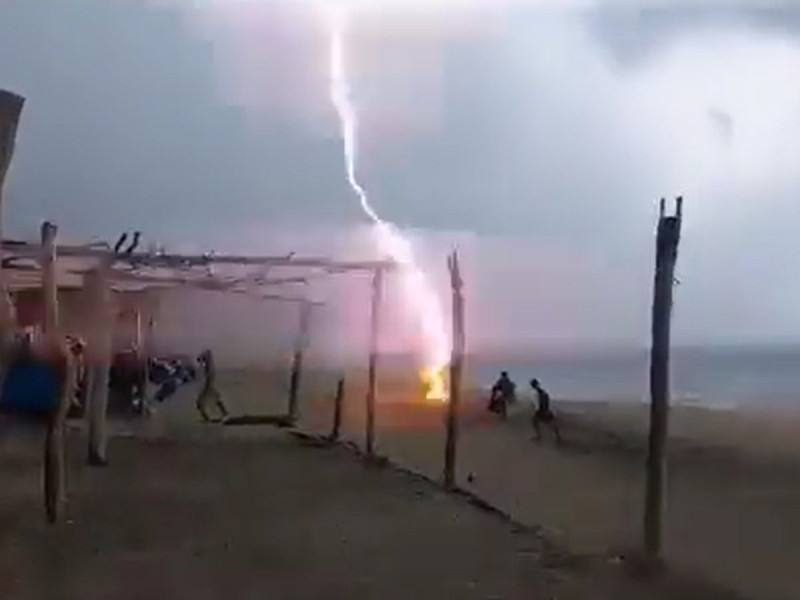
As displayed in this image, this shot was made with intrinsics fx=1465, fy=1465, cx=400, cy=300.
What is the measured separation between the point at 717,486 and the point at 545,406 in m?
9.93

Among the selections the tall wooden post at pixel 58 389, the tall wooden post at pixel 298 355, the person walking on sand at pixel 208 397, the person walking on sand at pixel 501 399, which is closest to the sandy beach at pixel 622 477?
the person walking on sand at pixel 501 399

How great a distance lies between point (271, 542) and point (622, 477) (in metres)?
11.8

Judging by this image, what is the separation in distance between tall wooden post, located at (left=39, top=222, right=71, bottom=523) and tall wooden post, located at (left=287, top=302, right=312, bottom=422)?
13.4m

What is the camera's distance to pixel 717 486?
856 inches

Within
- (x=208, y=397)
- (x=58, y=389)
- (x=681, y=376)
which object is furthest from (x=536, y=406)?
(x=681, y=376)

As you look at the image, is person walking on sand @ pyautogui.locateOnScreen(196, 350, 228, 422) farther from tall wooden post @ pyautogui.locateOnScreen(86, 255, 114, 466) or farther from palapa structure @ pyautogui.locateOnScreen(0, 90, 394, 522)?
tall wooden post @ pyautogui.locateOnScreen(86, 255, 114, 466)

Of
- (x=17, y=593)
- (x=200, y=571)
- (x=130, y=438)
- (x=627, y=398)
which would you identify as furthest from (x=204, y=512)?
(x=627, y=398)

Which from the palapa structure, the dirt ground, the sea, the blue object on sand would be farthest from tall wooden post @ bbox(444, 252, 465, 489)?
the sea

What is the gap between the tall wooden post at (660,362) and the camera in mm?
10648

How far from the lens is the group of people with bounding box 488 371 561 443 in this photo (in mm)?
31312

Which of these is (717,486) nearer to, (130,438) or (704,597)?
(130,438)

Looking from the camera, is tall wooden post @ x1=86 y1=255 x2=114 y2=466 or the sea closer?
tall wooden post @ x1=86 y1=255 x2=114 y2=466

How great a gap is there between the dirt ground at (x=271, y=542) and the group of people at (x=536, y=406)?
14.6 meters

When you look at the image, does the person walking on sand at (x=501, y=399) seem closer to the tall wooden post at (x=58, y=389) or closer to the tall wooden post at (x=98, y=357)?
the tall wooden post at (x=98, y=357)
